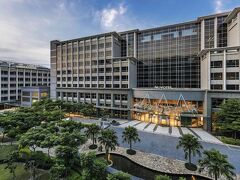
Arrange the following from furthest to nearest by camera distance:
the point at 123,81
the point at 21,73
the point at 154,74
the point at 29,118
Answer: the point at 21,73, the point at 154,74, the point at 123,81, the point at 29,118

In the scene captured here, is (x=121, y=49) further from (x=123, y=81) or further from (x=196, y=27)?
(x=196, y=27)

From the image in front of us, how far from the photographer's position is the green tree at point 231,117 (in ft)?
102

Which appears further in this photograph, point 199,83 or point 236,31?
point 199,83

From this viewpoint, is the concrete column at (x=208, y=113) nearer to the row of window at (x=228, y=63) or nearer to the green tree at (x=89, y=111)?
the row of window at (x=228, y=63)

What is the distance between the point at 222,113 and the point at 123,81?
3233 cm

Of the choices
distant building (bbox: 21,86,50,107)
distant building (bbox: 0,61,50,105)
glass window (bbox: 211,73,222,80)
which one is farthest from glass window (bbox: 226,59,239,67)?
distant building (bbox: 0,61,50,105)

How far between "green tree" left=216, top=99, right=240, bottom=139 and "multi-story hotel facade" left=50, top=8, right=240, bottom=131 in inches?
209

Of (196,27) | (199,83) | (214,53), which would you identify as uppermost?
(196,27)

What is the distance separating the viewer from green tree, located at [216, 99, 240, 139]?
102 feet

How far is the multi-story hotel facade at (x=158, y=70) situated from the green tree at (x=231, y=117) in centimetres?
531

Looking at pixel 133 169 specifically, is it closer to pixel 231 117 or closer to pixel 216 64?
pixel 231 117

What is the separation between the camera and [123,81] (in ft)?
180

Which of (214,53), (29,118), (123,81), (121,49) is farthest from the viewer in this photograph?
(121,49)

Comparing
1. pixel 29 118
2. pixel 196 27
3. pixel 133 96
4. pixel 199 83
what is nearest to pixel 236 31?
pixel 196 27
